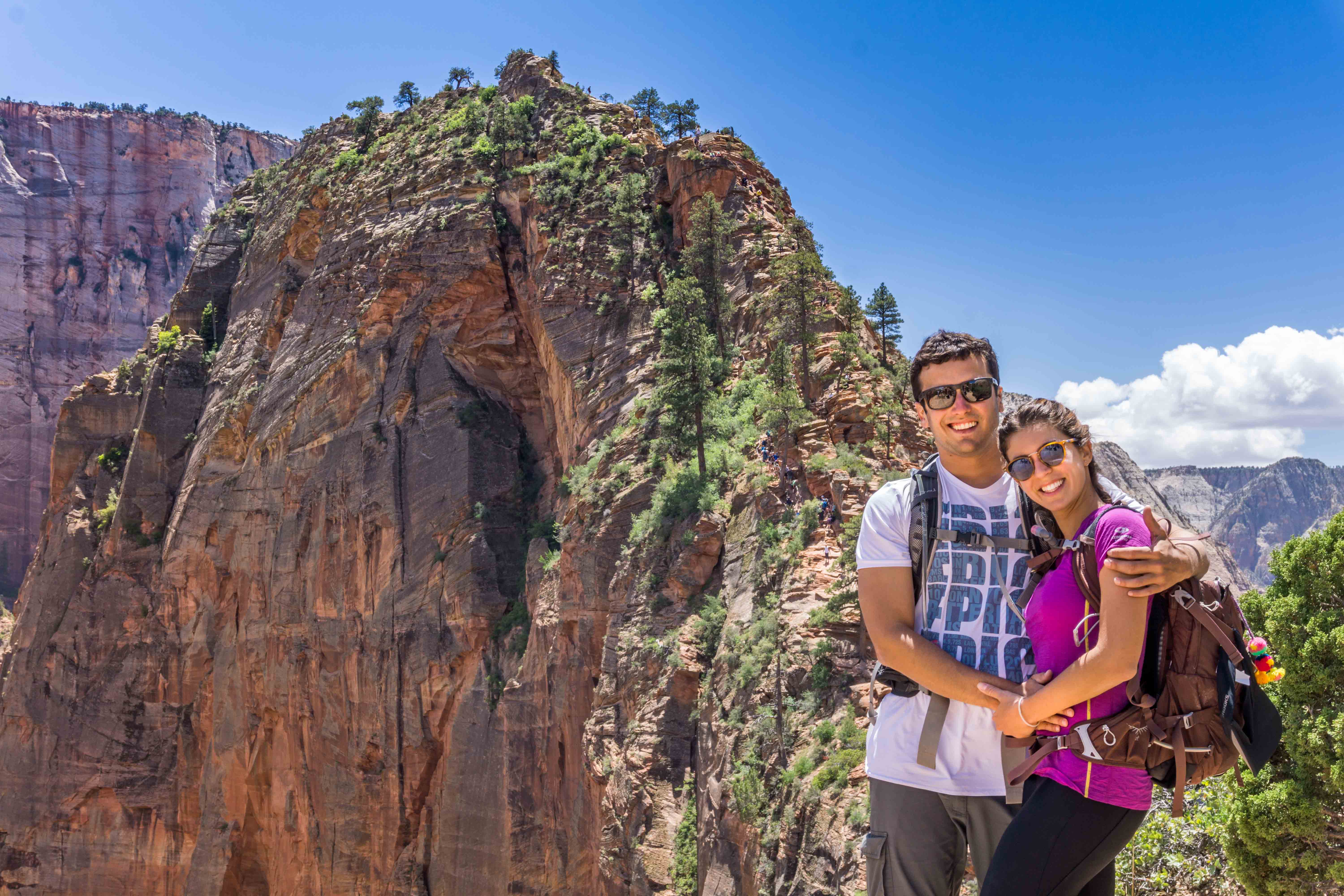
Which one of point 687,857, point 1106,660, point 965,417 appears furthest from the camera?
point 687,857

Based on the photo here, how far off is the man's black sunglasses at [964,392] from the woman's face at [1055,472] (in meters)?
0.49

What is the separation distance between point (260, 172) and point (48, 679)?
32.2 metres

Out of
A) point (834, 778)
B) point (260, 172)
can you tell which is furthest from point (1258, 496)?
point (834, 778)

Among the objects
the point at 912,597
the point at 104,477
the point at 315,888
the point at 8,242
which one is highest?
the point at 8,242

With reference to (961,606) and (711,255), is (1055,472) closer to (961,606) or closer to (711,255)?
(961,606)

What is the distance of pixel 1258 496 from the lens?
598 feet

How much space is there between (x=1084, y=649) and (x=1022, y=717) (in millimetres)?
452

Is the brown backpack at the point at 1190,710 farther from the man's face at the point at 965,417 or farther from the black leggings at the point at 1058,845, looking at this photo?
the man's face at the point at 965,417

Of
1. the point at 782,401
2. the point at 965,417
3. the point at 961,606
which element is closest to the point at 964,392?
the point at 965,417

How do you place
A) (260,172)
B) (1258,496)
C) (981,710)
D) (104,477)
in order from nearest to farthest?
1. (981,710)
2. (104,477)
3. (260,172)
4. (1258,496)

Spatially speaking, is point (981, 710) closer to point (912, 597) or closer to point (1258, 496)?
point (912, 597)

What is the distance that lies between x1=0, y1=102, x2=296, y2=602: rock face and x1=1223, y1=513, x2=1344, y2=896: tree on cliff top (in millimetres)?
102600

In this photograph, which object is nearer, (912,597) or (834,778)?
(912,597)

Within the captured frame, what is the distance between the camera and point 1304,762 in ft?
38.9
